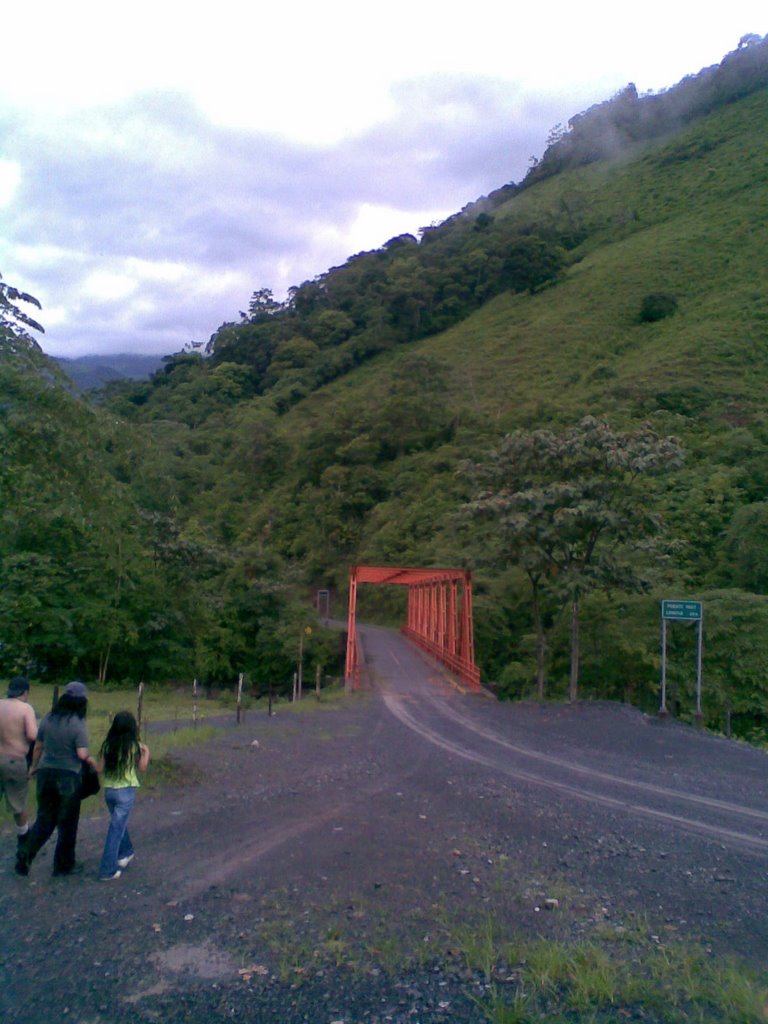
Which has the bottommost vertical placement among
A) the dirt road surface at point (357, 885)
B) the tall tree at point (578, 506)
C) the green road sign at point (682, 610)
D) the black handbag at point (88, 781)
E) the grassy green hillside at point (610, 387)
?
the dirt road surface at point (357, 885)

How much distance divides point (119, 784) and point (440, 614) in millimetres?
28130

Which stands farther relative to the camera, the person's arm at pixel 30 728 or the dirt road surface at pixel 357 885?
the person's arm at pixel 30 728

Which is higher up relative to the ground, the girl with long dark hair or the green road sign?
the green road sign

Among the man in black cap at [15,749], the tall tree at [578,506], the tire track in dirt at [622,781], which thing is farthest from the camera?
the tall tree at [578,506]

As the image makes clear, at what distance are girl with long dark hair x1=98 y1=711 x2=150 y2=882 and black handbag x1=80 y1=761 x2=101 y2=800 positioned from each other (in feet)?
0.34

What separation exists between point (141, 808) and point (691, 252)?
7089 cm

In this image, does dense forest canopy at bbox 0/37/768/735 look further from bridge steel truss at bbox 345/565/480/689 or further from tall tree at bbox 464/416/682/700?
bridge steel truss at bbox 345/565/480/689

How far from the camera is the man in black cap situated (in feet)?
21.0

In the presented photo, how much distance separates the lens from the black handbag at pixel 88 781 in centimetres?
610

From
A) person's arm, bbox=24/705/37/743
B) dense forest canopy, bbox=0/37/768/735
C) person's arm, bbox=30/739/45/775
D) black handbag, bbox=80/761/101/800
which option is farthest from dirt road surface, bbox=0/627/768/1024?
dense forest canopy, bbox=0/37/768/735

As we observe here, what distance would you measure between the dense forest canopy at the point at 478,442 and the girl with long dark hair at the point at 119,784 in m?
2.04

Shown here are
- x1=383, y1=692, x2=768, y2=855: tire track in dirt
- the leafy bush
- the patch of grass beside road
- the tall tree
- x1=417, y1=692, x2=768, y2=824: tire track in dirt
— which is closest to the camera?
the patch of grass beside road

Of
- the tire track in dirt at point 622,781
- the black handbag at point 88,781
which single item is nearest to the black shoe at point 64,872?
the black handbag at point 88,781

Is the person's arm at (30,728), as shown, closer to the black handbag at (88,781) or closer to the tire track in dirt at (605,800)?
the black handbag at (88,781)
